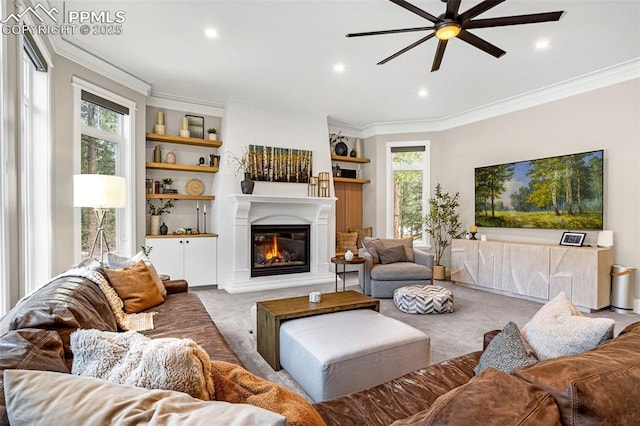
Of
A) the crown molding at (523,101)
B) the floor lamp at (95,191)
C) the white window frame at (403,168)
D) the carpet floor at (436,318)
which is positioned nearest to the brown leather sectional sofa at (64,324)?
the carpet floor at (436,318)

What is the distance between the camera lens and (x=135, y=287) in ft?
8.33

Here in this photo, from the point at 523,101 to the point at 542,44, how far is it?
168 centimetres

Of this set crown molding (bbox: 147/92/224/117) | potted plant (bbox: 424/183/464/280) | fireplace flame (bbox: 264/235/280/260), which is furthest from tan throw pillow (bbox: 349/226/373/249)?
crown molding (bbox: 147/92/224/117)

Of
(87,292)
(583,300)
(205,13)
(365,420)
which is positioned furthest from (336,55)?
(583,300)

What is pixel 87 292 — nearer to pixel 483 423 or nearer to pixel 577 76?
pixel 483 423

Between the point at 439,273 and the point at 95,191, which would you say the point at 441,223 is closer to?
the point at 439,273

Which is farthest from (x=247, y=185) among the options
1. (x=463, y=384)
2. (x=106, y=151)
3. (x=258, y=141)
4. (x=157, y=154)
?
(x=463, y=384)

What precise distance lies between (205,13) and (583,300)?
205 inches

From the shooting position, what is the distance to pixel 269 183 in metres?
5.39

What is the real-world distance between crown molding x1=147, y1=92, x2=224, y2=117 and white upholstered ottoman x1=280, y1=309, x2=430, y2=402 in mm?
4160

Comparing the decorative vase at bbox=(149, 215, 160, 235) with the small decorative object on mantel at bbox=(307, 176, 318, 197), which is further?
the small decorative object on mantel at bbox=(307, 176, 318, 197)

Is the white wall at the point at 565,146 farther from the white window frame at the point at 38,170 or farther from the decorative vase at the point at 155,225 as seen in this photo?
the white window frame at the point at 38,170

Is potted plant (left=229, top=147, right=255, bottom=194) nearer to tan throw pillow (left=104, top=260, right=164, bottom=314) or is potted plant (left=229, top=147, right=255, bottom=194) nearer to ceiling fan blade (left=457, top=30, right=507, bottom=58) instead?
Answer: tan throw pillow (left=104, top=260, right=164, bottom=314)

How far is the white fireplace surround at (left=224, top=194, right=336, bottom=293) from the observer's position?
4969 mm
